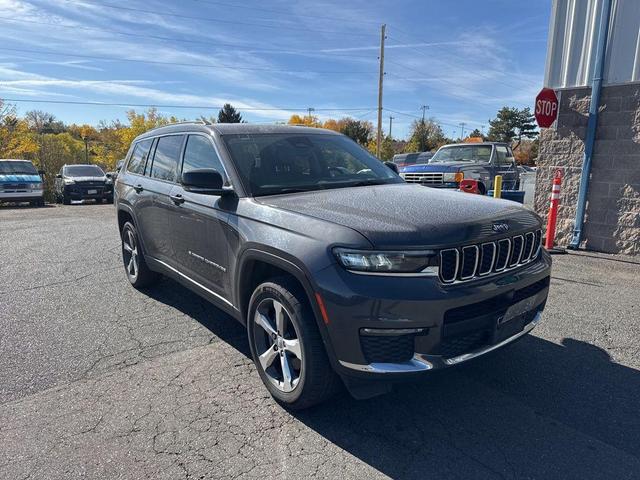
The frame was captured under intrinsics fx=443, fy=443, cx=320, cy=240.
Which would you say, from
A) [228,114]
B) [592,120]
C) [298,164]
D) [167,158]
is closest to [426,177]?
[592,120]

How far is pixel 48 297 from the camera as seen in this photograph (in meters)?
5.24

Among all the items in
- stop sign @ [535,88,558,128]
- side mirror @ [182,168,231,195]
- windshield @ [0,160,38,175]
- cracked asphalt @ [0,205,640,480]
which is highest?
stop sign @ [535,88,558,128]

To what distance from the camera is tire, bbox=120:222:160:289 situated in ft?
17.1

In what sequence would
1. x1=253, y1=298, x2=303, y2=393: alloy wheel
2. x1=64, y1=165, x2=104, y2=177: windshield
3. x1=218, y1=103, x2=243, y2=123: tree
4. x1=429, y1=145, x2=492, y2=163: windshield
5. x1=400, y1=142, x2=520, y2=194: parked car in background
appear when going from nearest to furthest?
x1=253, y1=298, x2=303, y2=393: alloy wheel
x1=400, y1=142, x2=520, y2=194: parked car in background
x1=429, y1=145, x2=492, y2=163: windshield
x1=64, y1=165, x2=104, y2=177: windshield
x1=218, y1=103, x2=243, y2=123: tree

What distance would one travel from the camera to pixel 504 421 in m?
2.75

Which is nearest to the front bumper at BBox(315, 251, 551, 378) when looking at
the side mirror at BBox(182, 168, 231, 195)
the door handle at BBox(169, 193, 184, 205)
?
the side mirror at BBox(182, 168, 231, 195)

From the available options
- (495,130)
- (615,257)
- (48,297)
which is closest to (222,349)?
(48,297)

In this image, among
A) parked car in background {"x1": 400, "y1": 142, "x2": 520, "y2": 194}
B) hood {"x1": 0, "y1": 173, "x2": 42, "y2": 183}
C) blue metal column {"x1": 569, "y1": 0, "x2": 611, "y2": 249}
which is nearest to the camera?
blue metal column {"x1": 569, "y1": 0, "x2": 611, "y2": 249}

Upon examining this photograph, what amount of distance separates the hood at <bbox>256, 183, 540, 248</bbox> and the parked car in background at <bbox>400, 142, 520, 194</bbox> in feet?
23.0

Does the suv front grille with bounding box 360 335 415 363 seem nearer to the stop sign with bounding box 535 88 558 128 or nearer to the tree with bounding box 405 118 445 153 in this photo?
the stop sign with bounding box 535 88 558 128

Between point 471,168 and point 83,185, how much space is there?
1631 centimetres

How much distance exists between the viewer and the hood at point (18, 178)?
17.6 metres

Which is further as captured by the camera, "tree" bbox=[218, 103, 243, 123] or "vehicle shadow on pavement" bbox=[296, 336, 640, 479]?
"tree" bbox=[218, 103, 243, 123]

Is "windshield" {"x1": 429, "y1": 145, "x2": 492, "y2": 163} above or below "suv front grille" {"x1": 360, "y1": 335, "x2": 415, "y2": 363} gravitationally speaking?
above
